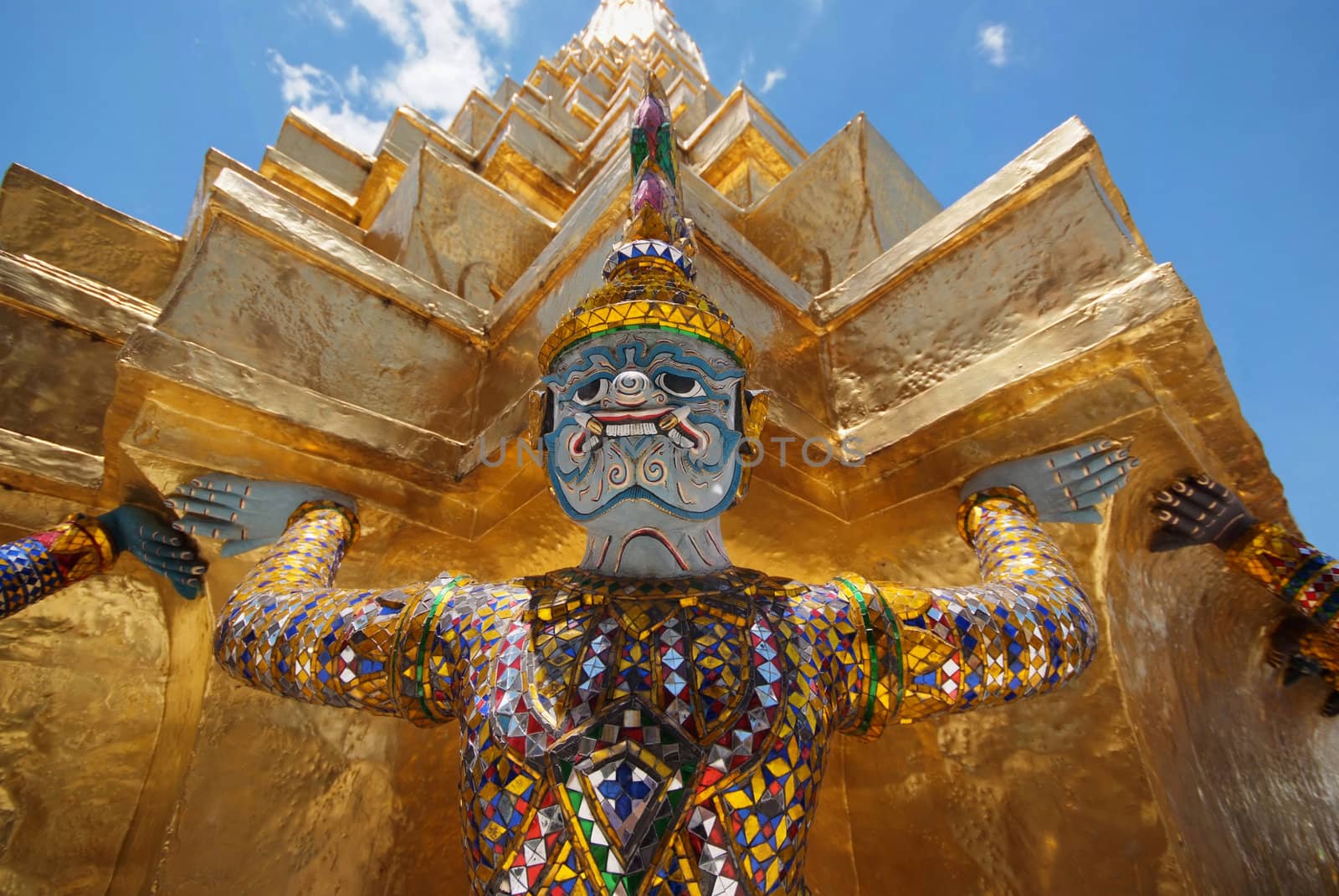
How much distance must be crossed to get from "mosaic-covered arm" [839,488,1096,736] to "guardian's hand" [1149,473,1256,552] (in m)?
0.87

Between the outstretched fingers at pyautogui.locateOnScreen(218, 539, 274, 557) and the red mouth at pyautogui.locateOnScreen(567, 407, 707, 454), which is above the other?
the red mouth at pyautogui.locateOnScreen(567, 407, 707, 454)

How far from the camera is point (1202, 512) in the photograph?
235 cm

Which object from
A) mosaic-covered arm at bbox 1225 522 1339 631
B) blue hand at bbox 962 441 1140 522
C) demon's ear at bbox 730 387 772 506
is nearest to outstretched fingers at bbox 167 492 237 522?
demon's ear at bbox 730 387 772 506

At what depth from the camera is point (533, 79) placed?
11.9 m

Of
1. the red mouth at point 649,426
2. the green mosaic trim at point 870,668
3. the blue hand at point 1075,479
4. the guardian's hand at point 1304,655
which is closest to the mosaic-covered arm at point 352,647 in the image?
the red mouth at point 649,426

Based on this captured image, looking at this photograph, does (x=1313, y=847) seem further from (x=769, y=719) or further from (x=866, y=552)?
(x=769, y=719)

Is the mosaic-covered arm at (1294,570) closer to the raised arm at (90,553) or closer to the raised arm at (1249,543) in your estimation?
the raised arm at (1249,543)

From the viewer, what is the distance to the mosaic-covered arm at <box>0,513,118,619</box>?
92.0 inches

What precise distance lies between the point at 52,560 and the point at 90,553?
0.36 ft

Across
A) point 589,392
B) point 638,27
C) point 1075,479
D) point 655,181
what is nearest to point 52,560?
point 589,392

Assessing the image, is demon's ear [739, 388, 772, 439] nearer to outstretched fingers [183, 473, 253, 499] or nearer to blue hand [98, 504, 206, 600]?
outstretched fingers [183, 473, 253, 499]

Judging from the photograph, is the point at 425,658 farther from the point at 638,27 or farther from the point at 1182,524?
the point at 638,27

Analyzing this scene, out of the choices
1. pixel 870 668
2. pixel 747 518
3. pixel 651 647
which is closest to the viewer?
pixel 651 647

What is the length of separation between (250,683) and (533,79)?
39.8ft
